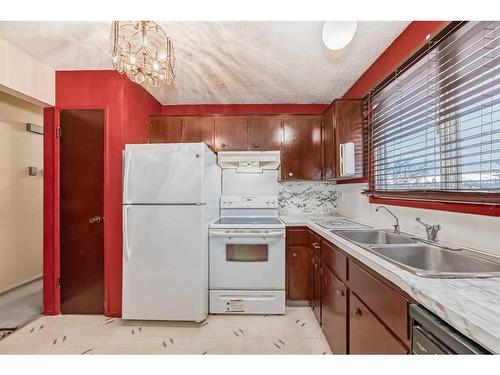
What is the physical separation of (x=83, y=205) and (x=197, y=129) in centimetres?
154

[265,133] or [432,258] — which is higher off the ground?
[265,133]

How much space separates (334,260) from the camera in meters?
1.74

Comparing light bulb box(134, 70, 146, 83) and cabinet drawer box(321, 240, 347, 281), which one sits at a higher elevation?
light bulb box(134, 70, 146, 83)

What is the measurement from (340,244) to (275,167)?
65.3 inches

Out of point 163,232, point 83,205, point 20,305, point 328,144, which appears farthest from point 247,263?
point 20,305

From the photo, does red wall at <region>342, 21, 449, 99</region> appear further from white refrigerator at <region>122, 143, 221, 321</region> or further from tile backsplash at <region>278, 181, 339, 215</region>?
white refrigerator at <region>122, 143, 221, 321</region>

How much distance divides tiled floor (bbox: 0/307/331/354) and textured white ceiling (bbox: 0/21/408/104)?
7.94ft

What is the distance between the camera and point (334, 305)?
173 cm

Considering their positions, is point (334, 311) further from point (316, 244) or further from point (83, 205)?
point (83, 205)

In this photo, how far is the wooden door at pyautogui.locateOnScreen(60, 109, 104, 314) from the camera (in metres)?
2.38

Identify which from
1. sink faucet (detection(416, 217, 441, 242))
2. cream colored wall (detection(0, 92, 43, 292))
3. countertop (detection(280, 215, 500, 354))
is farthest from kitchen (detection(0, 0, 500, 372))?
cream colored wall (detection(0, 92, 43, 292))
